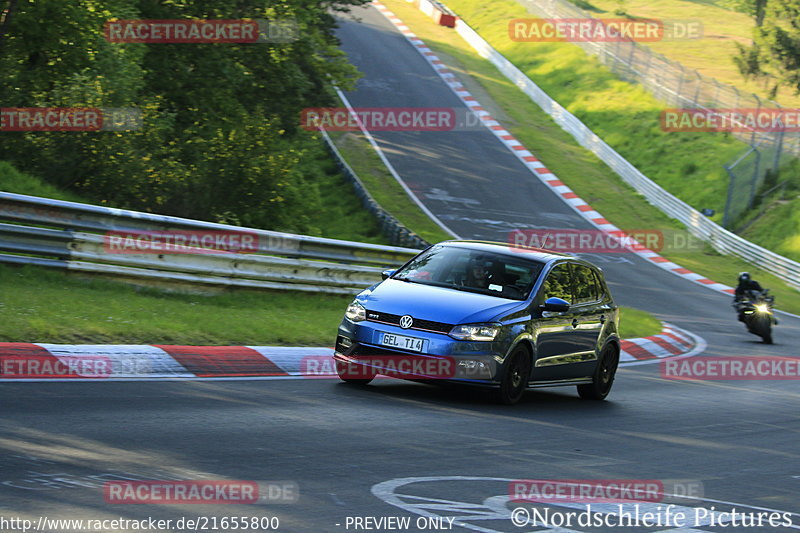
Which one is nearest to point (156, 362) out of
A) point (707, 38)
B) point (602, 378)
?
point (602, 378)

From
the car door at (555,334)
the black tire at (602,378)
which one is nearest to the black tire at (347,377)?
the car door at (555,334)

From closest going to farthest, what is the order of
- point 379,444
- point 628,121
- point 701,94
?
point 379,444, point 701,94, point 628,121

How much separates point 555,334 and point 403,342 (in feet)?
6.87

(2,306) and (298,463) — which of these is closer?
(298,463)

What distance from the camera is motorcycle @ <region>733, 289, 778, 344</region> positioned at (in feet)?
71.5

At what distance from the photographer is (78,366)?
9445 millimetres

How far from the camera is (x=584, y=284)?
41.3 feet

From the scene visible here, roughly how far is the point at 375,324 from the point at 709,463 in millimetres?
3340

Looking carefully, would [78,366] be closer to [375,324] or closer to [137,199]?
[375,324]

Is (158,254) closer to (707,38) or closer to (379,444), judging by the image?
(379,444)

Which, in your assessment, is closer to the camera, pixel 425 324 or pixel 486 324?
pixel 425 324

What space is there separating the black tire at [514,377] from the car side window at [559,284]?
81 centimetres

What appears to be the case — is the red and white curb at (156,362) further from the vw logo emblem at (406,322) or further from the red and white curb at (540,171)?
the red and white curb at (540,171)

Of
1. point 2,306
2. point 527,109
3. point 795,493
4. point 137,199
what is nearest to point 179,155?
point 137,199
